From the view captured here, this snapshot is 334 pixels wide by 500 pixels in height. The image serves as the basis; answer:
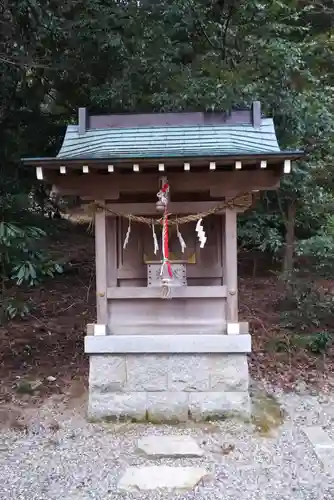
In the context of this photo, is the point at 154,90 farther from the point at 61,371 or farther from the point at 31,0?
the point at 61,371

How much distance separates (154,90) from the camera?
5.69m

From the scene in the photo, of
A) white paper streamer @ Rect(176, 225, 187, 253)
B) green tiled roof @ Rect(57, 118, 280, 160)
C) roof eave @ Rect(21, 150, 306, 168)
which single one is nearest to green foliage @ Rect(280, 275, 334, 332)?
white paper streamer @ Rect(176, 225, 187, 253)

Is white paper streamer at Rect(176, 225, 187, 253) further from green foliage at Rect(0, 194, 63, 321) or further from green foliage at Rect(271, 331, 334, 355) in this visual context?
green foliage at Rect(271, 331, 334, 355)

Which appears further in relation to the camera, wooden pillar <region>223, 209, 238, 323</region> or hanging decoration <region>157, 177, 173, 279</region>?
wooden pillar <region>223, 209, 238, 323</region>

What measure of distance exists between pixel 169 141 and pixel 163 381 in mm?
1982

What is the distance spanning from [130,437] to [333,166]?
4456 millimetres

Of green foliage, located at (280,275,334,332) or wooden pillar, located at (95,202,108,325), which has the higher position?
wooden pillar, located at (95,202,108,325)

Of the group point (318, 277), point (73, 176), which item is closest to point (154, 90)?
point (73, 176)

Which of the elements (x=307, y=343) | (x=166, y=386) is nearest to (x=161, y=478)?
(x=166, y=386)

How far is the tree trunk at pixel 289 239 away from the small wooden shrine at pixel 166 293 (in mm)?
2966

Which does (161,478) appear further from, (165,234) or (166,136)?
(166,136)

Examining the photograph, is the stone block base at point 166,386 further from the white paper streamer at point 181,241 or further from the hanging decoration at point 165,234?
the white paper streamer at point 181,241

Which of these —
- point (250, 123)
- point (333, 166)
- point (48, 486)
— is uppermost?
point (250, 123)

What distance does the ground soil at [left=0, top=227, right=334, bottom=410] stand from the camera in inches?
196
